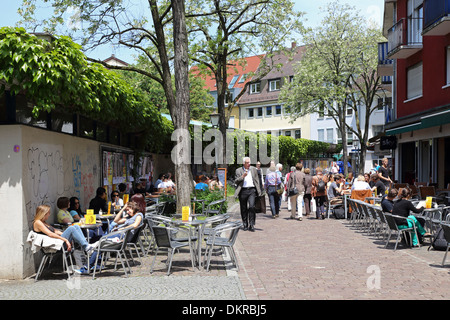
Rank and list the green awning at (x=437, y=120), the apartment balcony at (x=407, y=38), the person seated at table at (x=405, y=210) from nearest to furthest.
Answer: the person seated at table at (x=405, y=210) → the green awning at (x=437, y=120) → the apartment balcony at (x=407, y=38)

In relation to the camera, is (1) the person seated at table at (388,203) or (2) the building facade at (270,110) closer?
(1) the person seated at table at (388,203)

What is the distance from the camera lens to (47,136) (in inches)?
358

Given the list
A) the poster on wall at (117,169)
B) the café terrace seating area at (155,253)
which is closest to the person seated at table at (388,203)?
the café terrace seating area at (155,253)

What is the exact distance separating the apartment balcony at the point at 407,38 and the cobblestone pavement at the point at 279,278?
42.2ft

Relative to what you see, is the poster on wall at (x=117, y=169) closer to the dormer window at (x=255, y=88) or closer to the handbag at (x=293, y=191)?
the handbag at (x=293, y=191)

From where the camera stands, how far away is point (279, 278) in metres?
7.55

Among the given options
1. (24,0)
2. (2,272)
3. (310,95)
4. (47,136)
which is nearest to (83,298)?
(2,272)

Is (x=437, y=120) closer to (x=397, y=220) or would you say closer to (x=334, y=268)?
(x=397, y=220)

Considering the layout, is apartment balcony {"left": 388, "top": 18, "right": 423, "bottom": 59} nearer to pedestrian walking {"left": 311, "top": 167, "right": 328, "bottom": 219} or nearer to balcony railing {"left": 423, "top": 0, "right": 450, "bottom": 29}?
balcony railing {"left": 423, "top": 0, "right": 450, "bottom": 29}

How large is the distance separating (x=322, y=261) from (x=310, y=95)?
93.2 ft

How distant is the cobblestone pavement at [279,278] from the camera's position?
659 centimetres

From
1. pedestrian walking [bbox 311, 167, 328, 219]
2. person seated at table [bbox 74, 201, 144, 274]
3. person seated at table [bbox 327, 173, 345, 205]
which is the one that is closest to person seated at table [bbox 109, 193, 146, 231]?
person seated at table [bbox 74, 201, 144, 274]

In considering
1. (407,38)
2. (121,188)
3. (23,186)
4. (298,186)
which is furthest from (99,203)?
(407,38)

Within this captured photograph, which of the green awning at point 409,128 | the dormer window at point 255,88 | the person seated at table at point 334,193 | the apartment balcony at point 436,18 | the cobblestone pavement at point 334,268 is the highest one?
the dormer window at point 255,88
